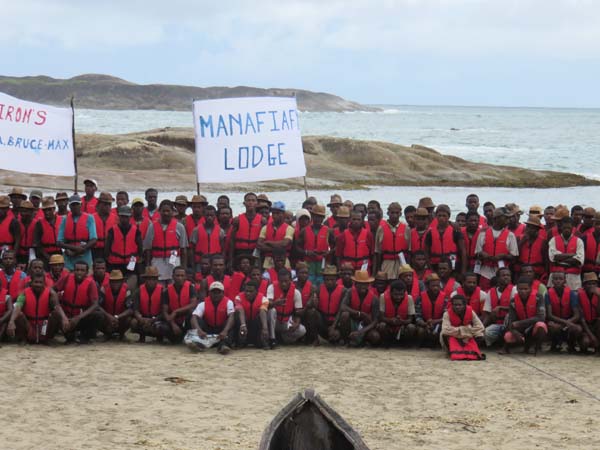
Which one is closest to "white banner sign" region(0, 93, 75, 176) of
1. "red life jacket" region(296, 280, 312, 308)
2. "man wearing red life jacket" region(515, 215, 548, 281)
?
"red life jacket" region(296, 280, 312, 308)

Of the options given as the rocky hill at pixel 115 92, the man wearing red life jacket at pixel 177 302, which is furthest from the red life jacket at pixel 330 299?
the rocky hill at pixel 115 92

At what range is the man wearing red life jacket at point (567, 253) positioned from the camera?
1287 cm

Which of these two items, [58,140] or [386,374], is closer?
[386,374]

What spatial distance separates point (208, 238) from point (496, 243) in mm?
4135

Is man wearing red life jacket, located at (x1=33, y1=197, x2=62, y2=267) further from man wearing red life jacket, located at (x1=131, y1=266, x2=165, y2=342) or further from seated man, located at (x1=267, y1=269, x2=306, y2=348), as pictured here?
seated man, located at (x1=267, y1=269, x2=306, y2=348)

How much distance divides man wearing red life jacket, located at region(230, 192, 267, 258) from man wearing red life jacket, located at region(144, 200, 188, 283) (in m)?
0.74

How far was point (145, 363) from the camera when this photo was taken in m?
11.9

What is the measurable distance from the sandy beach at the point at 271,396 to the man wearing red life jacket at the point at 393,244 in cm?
132

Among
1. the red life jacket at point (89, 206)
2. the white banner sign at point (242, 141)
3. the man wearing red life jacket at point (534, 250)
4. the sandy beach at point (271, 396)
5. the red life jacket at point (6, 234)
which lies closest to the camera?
the sandy beach at point (271, 396)

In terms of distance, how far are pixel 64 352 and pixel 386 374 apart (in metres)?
4.25

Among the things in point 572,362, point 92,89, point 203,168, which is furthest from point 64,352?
point 92,89

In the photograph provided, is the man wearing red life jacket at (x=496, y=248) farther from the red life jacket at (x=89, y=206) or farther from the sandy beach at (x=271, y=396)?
the red life jacket at (x=89, y=206)

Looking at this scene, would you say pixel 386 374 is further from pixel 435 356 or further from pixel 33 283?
pixel 33 283

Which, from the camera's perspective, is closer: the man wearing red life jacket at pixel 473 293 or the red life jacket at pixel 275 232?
the man wearing red life jacket at pixel 473 293
